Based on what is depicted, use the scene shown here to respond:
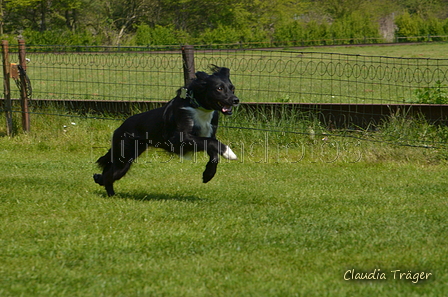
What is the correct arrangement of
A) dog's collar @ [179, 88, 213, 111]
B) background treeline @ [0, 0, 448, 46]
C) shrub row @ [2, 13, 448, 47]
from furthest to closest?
1. background treeline @ [0, 0, 448, 46]
2. shrub row @ [2, 13, 448, 47]
3. dog's collar @ [179, 88, 213, 111]

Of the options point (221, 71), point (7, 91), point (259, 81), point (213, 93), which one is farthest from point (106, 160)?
point (259, 81)

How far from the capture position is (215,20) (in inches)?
2019

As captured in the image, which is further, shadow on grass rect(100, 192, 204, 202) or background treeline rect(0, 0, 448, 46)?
background treeline rect(0, 0, 448, 46)

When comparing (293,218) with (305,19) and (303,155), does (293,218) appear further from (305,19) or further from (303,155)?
(305,19)

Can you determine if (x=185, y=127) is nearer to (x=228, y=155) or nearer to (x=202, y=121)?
(x=202, y=121)

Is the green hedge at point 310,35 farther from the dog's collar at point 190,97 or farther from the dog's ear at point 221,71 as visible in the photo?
the dog's collar at point 190,97

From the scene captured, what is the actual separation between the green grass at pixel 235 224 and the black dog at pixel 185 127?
1.36 ft

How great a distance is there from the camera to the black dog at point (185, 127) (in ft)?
19.2

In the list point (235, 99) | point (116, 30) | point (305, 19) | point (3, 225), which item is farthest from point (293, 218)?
point (305, 19)

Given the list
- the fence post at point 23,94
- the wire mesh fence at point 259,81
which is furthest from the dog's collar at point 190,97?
the fence post at point 23,94

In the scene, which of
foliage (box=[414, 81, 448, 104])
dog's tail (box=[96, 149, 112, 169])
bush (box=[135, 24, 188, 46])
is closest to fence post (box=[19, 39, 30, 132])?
dog's tail (box=[96, 149, 112, 169])

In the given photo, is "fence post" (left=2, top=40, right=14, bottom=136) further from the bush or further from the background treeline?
the background treeline

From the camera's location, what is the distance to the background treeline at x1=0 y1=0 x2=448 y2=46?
40.0 m

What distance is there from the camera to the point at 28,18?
157 feet
